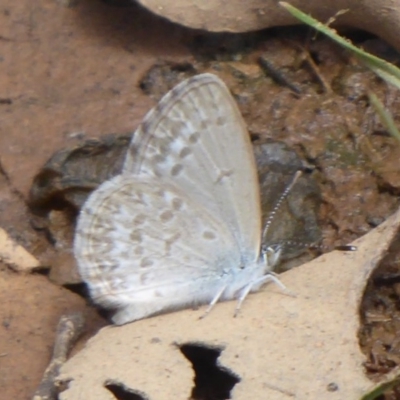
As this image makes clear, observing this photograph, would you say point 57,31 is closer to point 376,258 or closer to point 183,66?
point 183,66

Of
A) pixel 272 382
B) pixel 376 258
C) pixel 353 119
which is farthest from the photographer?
pixel 353 119

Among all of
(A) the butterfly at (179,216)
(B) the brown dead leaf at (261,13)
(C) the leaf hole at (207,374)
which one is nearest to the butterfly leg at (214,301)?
(A) the butterfly at (179,216)

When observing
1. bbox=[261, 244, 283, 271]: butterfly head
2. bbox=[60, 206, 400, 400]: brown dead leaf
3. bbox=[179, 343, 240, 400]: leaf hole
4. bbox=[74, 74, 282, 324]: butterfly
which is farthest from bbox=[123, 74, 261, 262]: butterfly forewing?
bbox=[179, 343, 240, 400]: leaf hole

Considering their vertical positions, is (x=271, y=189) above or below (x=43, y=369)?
above

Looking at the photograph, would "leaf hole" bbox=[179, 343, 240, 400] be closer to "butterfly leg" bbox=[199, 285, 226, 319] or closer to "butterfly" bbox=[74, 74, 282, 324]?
"butterfly leg" bbox=[199, 285, 226, 319]

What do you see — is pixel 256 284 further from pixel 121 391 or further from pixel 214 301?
pixel 121 391

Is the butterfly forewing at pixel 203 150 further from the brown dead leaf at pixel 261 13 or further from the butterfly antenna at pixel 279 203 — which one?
the brown dead leaf at pixel 261 13

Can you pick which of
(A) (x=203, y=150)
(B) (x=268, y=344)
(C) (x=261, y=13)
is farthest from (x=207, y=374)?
(C) (x=261, y=13)

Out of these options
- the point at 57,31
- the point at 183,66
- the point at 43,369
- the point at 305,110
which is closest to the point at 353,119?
the point at 305,110
